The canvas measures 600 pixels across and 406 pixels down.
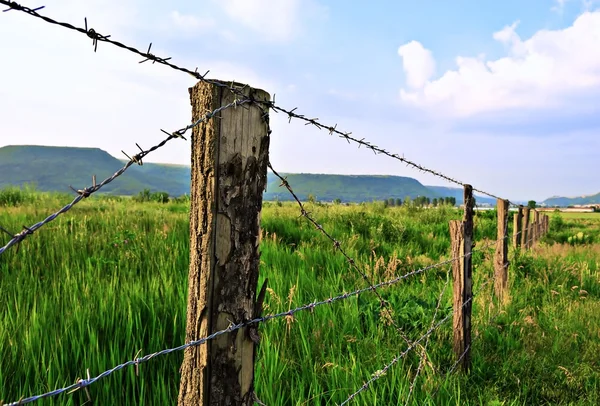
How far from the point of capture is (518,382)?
3.43 metres

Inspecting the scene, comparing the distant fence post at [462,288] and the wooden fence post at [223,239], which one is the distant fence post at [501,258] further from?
the wooden fence post at [223,239]

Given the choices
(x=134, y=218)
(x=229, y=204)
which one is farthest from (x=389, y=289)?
(x=134, y=218)

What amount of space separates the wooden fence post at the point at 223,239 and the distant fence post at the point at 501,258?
5.17 m

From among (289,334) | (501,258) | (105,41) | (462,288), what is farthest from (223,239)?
(501,258)

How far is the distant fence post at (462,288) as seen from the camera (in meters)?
3.58

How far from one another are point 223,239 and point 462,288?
9.41ft

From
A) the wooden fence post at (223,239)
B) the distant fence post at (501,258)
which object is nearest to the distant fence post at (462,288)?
the distant fence post at (501,258)

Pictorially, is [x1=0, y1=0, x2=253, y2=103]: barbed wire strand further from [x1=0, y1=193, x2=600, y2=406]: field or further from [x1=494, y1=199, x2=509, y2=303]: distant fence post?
[x1=494, y1=199, x2=509, y2=303]: distant fence post

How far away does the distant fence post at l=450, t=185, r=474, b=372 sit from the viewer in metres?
3.58

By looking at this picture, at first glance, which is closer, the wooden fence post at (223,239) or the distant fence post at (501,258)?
the wooden fence post at (223,239)

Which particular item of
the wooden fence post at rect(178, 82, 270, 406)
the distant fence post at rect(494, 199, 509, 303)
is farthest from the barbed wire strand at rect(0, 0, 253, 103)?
the distant fence post at rect(494, 199, 509, 303)

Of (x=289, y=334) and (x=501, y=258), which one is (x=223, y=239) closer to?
(x=289, y=334)

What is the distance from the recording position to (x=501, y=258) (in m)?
5.95

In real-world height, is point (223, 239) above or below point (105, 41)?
below
